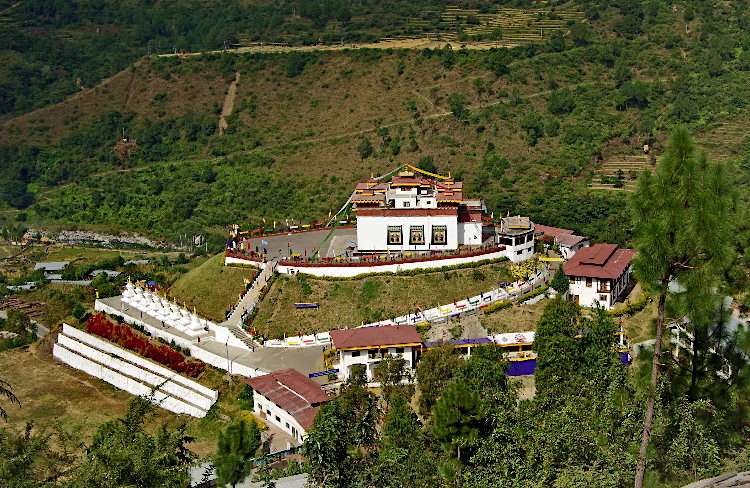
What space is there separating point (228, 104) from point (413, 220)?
176 feet

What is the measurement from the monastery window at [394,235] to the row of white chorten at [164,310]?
10.6m

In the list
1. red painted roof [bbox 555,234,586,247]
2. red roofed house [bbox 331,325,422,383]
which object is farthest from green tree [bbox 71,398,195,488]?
red painted roof [bbox 555,234,586,247]

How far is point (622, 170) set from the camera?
70375mm

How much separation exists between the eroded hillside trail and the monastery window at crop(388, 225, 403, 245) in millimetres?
48489

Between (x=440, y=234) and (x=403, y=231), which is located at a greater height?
(x=403, y=231)

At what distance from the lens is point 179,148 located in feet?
297

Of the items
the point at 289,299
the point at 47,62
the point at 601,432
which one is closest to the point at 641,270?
the point at 601,432

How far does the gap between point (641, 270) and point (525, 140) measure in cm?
5679

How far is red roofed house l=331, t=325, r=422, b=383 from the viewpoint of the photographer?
38.0m

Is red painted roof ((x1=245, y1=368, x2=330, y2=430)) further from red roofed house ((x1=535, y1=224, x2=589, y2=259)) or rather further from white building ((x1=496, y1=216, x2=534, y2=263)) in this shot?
red roofed house ((x1=535, y1=224, x2=589, y2=259))

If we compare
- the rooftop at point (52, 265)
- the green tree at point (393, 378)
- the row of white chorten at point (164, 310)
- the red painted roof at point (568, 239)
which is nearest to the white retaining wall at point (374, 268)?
the row of white chorten at point (164, 310)

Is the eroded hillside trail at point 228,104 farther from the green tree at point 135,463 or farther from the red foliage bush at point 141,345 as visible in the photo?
the green tree at point 135,463

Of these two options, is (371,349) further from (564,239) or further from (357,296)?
(564,239)

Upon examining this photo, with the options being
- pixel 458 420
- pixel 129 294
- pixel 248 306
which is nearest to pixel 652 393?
pixel 458 420
